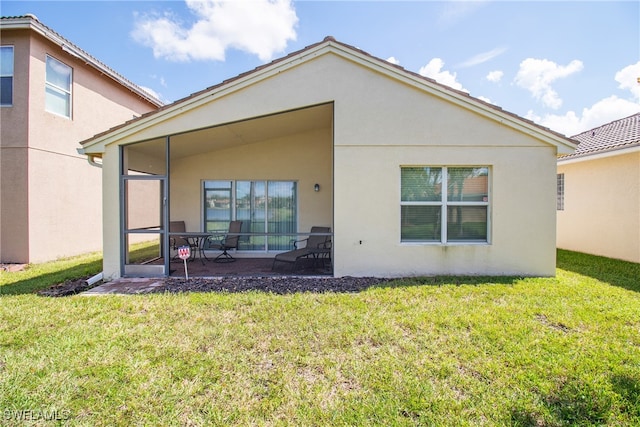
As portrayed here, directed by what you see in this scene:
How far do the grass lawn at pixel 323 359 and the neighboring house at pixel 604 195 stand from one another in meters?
5.20

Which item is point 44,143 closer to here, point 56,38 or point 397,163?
point 56,38

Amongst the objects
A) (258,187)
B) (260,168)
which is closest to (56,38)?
(260,168)

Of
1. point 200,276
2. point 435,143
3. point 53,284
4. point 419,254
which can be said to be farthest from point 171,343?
point 435,143

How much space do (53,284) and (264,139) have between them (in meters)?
6.53

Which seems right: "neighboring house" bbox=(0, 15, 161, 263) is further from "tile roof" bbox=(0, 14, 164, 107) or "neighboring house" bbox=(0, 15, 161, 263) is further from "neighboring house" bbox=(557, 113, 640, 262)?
"neighboring house" bbox=(557, 113, 640, 262)

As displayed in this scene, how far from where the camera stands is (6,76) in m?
8.67

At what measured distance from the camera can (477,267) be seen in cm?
695

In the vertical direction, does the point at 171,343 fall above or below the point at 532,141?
below

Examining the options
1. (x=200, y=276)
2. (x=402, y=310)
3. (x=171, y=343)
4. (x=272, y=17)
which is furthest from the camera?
(x=272, y=17)

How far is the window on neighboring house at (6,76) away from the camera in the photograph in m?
8.65

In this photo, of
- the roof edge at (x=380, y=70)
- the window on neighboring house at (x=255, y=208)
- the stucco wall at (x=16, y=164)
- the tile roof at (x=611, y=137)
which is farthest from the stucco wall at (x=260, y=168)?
the tile roof at (x=611, y=137)

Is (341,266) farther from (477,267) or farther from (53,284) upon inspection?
(53,284)

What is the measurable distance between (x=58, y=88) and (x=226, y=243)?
7.43 m

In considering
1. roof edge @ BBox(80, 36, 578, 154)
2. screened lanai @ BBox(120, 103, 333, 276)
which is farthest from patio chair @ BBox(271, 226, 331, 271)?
roof edge @ BBox(80, 36, 578, 154)
